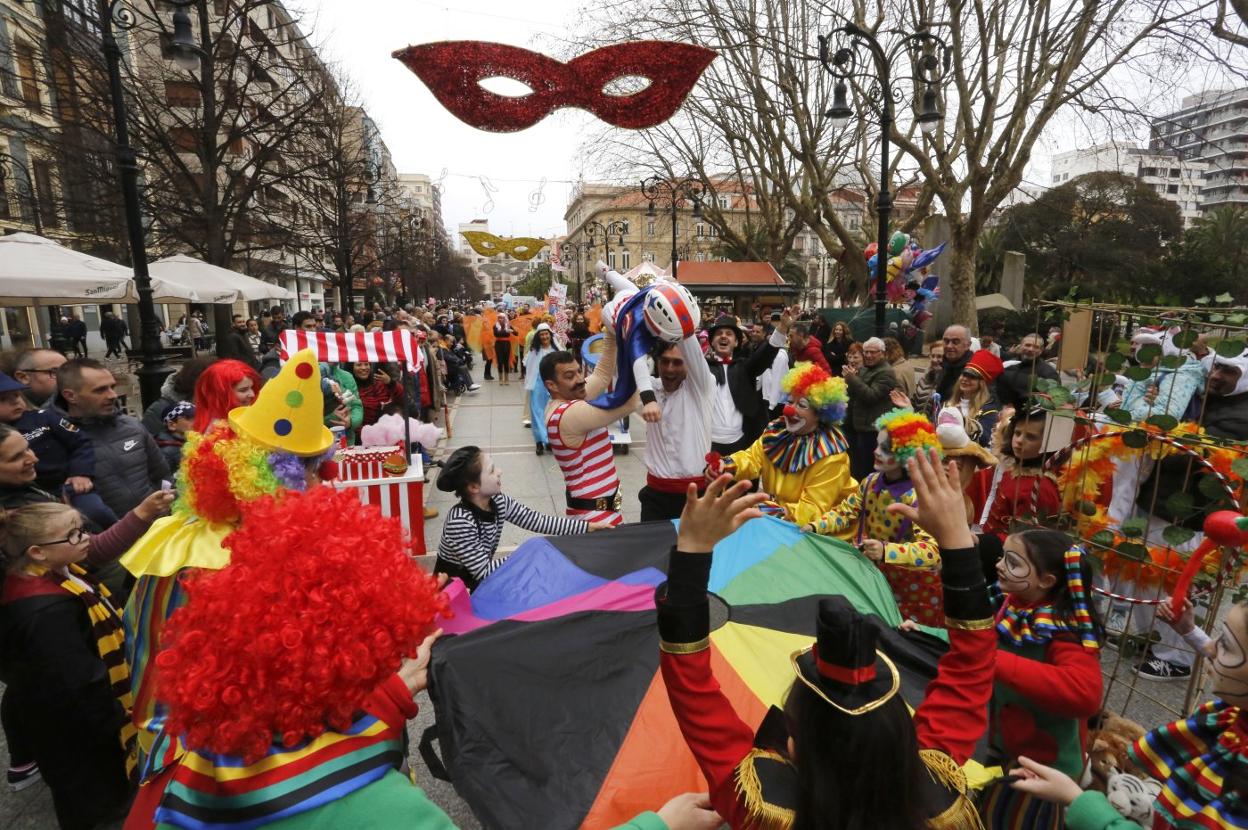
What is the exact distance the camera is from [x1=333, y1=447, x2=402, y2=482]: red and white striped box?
5.41m

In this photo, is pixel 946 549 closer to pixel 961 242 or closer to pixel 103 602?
pixel 103 602

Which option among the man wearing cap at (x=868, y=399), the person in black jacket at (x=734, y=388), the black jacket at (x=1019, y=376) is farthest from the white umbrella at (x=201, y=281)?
the black jacket at (x=1019, y=376)

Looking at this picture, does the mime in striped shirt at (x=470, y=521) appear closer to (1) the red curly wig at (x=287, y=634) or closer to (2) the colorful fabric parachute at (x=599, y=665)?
(2) the colorful fabric parachute at (x=599, y=665)

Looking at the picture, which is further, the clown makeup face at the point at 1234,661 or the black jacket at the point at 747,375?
the black jacket at the point at 747,375

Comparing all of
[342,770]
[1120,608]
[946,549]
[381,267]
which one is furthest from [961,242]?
[381,267]

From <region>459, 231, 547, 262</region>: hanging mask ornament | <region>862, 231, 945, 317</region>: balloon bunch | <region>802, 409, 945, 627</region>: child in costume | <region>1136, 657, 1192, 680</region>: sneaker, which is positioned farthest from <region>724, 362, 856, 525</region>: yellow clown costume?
<region>459, 231, 547, 262</region>: hanging mask ornament

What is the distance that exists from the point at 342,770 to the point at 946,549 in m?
1.42

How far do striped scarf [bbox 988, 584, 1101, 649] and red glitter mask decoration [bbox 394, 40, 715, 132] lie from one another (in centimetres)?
478

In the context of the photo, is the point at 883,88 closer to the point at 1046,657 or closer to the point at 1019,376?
the point at 1019,376

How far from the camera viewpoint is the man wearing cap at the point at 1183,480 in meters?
3.26

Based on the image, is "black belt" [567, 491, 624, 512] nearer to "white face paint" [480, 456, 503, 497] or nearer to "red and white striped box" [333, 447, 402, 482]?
"white face paint" [480, 456, 503, 497]

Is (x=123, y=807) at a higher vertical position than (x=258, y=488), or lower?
lower

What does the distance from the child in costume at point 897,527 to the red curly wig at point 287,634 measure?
2165mm

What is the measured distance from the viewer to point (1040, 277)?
3284 centimetres
